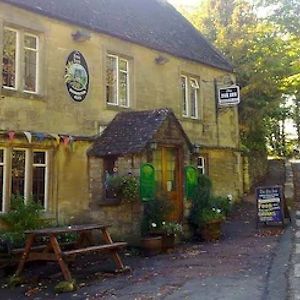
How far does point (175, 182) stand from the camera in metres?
14.1

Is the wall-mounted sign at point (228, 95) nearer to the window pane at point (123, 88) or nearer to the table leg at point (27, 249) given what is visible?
the window pane at point (123, 88)

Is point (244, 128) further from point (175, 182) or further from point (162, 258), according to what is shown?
point (162, 258)

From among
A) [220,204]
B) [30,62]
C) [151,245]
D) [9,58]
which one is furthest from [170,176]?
[9,58]

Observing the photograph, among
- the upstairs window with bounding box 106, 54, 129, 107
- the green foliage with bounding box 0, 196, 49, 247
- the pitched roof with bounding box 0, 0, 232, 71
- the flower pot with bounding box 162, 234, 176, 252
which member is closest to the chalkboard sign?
the flower pot with bounding box 162, 234, 176, 252

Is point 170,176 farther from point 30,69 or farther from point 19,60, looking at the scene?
point 19,60

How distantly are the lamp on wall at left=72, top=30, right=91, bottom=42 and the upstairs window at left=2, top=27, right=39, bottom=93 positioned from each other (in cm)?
117

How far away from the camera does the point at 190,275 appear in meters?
8.70

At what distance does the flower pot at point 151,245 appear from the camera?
38.3ft

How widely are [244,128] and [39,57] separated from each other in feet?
46.4

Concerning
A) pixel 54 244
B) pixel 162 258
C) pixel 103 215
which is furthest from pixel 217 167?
pixel 54 244

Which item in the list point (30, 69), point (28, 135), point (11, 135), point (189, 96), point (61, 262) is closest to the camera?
point (61, 262)

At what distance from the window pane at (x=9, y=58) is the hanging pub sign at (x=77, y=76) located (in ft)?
5.20

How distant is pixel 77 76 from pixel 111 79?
5.40ft

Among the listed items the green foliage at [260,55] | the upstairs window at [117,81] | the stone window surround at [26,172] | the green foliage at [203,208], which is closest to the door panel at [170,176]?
the green foliage at [203,208]
